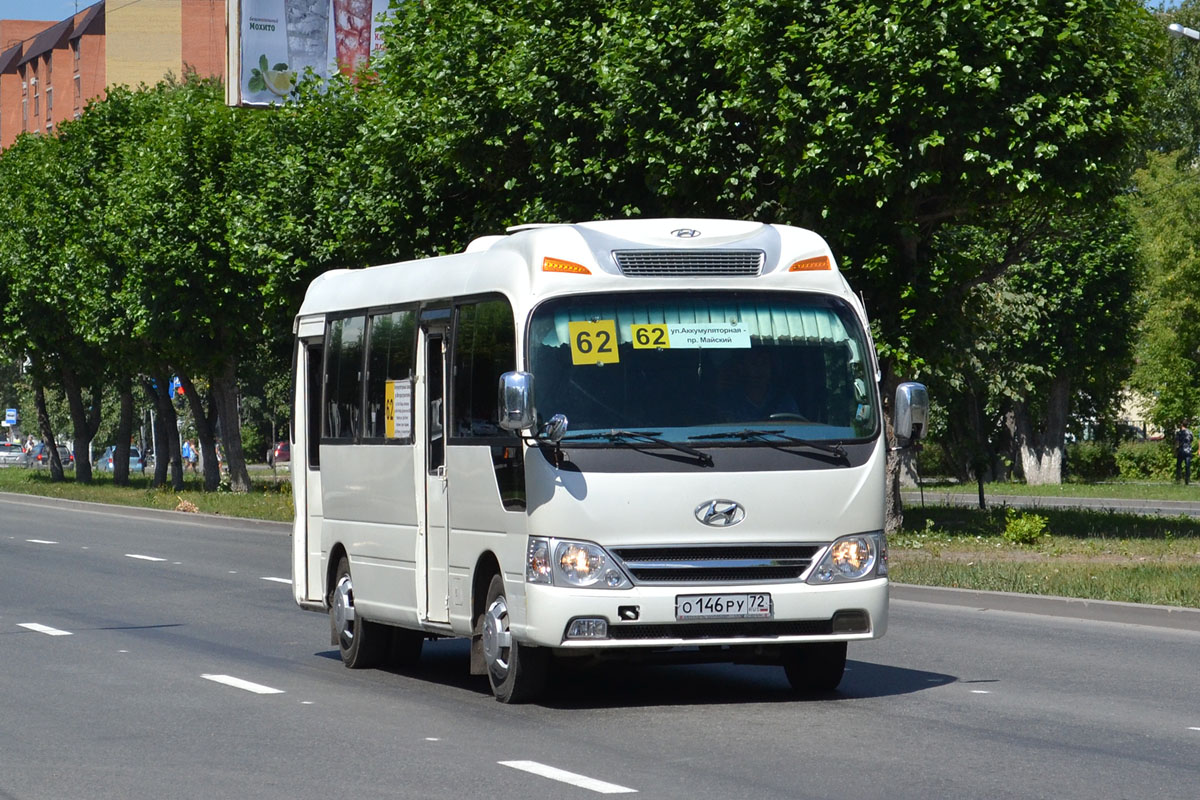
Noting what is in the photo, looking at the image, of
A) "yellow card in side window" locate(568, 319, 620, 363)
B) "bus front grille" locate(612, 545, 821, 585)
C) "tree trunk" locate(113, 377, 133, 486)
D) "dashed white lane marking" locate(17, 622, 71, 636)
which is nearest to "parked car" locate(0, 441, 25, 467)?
"tree trunk" locate(113, 377, 133, 486)

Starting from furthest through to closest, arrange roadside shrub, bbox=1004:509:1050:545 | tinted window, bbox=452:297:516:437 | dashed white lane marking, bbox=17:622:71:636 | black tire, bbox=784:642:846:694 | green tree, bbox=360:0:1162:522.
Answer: roadside shrub, bbox=1004:509:1050:545 → green tree, bbox=360:0:1162:522 → dashed white lane marking, bbox=17:622:71:636 → black tire, bbox=784:642:846:694 → tinted window, bbox=452:297:516:437

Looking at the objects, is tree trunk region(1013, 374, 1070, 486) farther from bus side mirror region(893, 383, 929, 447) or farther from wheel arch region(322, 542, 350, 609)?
bus side mirror region(893, 383, 929, 447)

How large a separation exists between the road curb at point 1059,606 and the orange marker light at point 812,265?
6.13 meters

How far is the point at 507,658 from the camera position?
11.0 meters

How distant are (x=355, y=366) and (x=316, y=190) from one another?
25.5 meters

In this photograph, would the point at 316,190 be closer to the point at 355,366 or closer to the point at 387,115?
the point at 387,115

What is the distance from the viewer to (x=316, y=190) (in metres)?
38.4

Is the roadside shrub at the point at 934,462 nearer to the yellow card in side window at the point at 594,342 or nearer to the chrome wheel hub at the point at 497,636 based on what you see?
the chrome wheel hub at the point at 497,636

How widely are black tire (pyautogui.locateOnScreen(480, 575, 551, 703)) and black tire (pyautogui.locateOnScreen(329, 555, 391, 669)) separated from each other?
2.35m

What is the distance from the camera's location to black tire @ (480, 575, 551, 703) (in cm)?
1092

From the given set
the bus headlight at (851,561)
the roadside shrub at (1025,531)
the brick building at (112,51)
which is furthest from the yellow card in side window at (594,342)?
the brick building at (112,51)

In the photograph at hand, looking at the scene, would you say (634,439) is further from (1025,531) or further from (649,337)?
(1025,531)

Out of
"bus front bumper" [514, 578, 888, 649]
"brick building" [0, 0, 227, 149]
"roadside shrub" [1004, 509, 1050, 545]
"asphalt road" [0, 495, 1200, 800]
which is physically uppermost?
"brick building" [0, 0, 227, 149]

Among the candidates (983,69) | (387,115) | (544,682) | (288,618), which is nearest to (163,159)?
(387,115)
